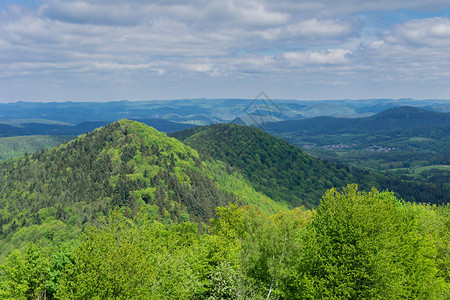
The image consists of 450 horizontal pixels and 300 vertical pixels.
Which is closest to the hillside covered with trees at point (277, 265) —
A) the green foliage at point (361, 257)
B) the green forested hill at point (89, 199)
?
the green foliage at point (361, 257)

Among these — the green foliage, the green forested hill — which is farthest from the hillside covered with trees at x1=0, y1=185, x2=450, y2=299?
the green forested hill

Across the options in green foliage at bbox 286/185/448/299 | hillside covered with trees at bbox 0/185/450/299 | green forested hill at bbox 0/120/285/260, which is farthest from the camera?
green forested hill at bbox 0/120/285/260

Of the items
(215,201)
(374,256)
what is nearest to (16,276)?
(374,256)

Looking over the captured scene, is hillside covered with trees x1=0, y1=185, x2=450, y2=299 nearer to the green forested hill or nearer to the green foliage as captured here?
the green foliage

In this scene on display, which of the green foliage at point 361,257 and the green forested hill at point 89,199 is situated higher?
the green foliage at point 361,257

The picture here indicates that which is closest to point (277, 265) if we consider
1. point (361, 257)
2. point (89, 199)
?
point (361, 257)

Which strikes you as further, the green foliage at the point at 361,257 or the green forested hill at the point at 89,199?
the green forested hill at the point at 89,199

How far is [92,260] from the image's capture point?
3719cm

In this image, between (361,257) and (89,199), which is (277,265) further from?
(89,199)

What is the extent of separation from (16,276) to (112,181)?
410ft

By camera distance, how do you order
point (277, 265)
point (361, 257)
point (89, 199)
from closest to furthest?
point (361, 257)
point (277, 265)
point (89, 199)

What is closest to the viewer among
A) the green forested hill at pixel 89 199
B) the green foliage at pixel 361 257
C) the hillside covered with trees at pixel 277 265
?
the hillside covered with trees at pixel 277 265

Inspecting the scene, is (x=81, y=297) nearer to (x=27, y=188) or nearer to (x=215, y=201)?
(x=215, y=201)

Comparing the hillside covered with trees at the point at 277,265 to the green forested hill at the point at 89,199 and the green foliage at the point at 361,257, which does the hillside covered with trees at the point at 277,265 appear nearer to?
the green foliage at the point at 361,257
